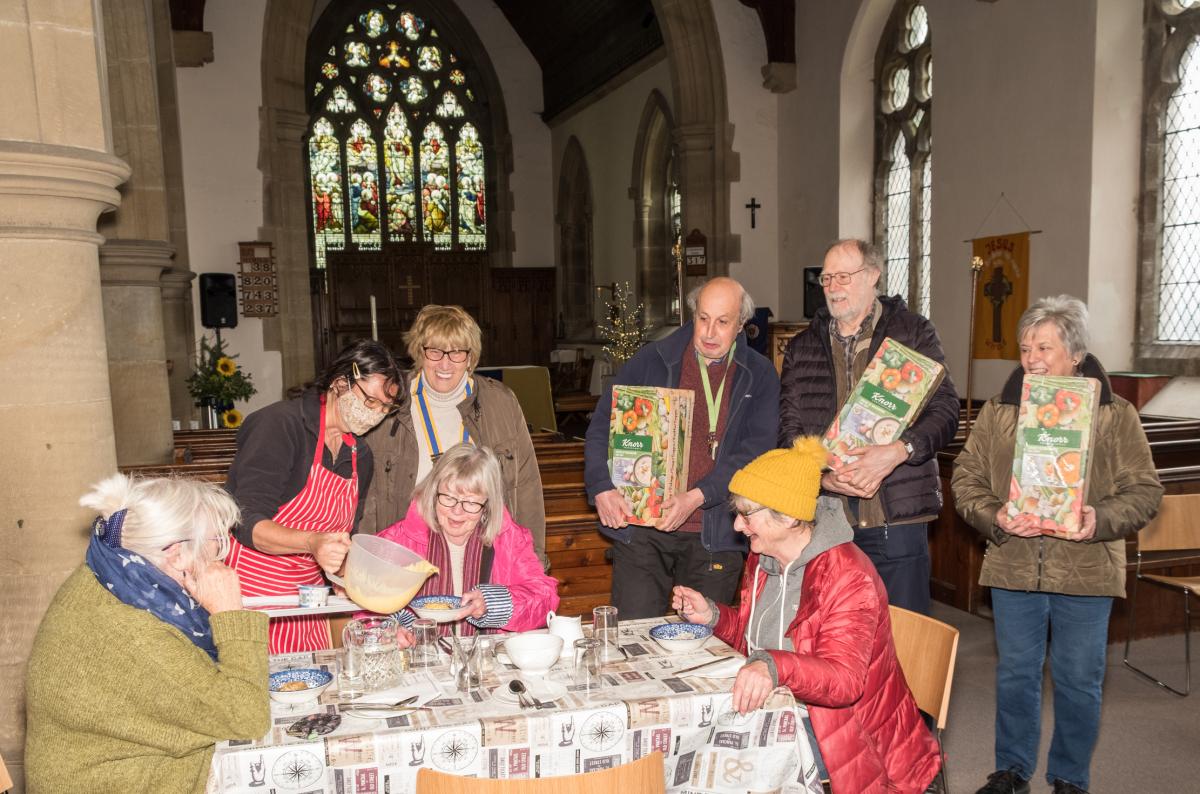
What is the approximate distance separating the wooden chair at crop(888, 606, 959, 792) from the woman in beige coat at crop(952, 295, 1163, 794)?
0.57m

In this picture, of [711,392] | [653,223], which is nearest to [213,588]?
[711,392]

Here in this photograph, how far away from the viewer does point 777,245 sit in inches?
448

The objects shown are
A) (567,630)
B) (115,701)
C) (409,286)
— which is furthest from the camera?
(409,286)

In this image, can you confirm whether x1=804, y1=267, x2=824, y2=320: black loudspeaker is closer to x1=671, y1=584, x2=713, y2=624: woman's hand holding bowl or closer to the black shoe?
the black shoe

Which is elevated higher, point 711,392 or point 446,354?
point 446,354

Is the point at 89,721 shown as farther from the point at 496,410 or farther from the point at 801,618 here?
the point at 496,410

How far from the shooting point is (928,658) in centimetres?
252

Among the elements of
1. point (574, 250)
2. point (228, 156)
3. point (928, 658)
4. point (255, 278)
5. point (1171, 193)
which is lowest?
point (928, 658)

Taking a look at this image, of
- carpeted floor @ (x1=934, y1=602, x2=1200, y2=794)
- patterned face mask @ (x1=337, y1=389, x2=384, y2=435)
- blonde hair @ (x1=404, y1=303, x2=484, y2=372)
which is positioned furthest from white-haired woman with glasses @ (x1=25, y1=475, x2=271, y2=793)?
carpeted floor @ (x1=934, y1=602, x2=1200, y2=794)

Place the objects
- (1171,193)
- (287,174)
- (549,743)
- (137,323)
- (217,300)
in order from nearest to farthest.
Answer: (549,743), (137,323), (1171,193), (217,300), (287,174)

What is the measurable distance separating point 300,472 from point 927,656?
72.9 inches

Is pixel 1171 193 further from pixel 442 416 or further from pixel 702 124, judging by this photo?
pixel 442 416

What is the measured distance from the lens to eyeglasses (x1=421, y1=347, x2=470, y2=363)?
3193mm

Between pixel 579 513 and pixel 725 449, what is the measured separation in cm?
153
